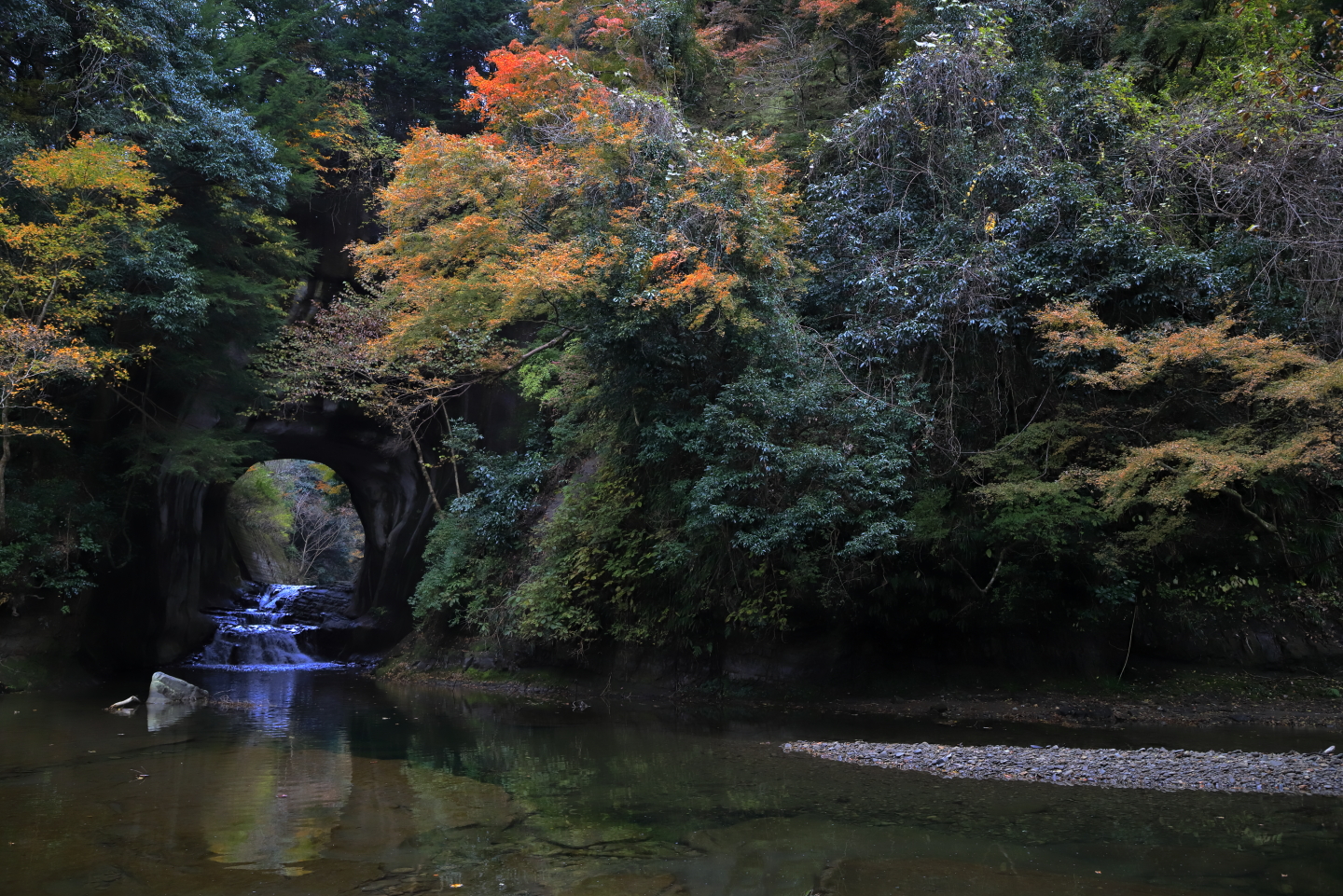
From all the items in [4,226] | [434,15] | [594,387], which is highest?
[434,15]

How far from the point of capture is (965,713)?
11156 millimetres

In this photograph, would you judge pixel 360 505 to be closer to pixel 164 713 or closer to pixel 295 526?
pixel 295 526

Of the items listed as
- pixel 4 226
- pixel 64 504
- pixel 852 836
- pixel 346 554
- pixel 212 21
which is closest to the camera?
pixel 852 836

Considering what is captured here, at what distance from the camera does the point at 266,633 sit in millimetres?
22391

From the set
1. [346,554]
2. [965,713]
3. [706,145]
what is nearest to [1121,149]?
[706,145]

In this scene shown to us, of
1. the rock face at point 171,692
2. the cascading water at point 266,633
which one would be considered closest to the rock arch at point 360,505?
the cascading water at point 266,633

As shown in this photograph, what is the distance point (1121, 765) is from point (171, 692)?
1261cm

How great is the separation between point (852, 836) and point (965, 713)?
613 cm

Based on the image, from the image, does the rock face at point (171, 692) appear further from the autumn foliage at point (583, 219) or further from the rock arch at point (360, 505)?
the rock arch at point (360, 505)

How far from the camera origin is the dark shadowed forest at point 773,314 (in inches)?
399

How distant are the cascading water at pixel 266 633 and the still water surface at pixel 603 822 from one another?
39.6 feet

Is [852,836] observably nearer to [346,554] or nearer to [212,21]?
[212,21]

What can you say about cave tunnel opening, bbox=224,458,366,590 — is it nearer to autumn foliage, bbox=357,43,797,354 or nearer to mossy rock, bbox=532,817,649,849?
autumn foliage, bbox=357,43,797,354

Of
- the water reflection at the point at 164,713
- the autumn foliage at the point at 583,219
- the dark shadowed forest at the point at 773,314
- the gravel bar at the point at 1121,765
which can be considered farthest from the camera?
the autumn foliage at the point at 583,219
